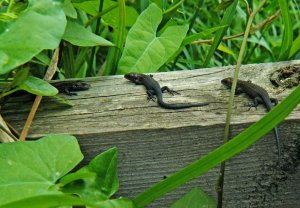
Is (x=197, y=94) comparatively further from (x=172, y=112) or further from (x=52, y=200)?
(x=52, y=200)

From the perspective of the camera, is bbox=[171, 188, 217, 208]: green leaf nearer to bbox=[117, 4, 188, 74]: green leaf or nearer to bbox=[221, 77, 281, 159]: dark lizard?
bbox=[221, 77, 281, 159]: dark lizard

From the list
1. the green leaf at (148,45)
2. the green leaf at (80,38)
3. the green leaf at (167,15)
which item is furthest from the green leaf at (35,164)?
the green leaf at (167,15)

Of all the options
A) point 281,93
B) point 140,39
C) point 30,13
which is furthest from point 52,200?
point 140,39

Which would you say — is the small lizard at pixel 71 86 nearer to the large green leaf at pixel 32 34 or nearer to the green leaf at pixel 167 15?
the large green leaf at pixel 32 34

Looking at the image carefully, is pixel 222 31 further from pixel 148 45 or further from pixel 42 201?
pixel 42 201

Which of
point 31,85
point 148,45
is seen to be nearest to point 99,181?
point 31,85

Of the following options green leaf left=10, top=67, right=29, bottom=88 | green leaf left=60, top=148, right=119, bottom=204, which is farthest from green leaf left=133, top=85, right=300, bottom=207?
green leaf left=10, top=67, right=29, bottom=88
